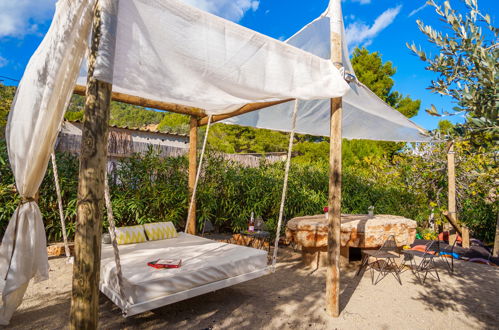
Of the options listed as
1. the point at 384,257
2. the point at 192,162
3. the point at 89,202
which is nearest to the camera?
the point at 89,202

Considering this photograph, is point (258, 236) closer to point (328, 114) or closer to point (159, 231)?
point (159, 231)

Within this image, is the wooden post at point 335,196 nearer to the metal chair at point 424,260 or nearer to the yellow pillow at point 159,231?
the metal chair at point 424,260

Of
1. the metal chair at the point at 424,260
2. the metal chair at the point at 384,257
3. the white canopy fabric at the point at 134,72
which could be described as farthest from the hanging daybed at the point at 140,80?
the metal chair at the point at 424,260

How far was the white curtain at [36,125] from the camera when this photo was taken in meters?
2.05

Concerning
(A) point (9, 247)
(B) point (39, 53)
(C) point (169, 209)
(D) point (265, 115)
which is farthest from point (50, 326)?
(D) point (265, 115)

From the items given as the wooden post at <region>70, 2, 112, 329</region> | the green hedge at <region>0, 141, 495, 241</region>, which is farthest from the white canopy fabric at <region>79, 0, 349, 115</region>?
the green hedge at <region>0, 141, 495, 241</region>

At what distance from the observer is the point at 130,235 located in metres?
4.26

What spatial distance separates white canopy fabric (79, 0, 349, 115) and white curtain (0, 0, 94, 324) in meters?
0.32

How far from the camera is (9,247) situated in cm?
259

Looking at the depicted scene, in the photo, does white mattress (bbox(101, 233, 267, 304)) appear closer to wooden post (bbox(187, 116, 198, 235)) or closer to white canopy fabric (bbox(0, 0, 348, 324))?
white canopy fabric (bbox(0, 0, 348, 324))

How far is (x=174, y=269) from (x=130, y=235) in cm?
163

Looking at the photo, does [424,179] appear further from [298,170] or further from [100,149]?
[100,149]

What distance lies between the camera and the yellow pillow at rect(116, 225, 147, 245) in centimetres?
414

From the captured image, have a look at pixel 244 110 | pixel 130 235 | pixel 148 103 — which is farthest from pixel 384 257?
pixel 148 103
